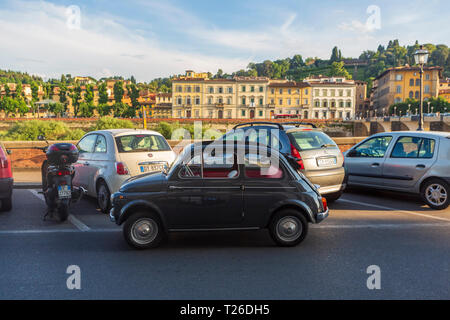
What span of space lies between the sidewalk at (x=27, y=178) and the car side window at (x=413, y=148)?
9200 millimetres

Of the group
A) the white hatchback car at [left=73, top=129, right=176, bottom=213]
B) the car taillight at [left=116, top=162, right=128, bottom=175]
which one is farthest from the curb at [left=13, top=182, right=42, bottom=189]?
the car taillight at [left=116, top=162, right=128, bottom=175]

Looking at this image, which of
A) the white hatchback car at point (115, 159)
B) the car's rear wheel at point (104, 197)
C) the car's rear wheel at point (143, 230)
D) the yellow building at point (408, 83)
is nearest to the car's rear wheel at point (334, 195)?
the white hatchback car at point (115, 159)

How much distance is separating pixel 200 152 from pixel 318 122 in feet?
247

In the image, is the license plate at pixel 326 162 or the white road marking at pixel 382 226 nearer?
the white road marking at pixel 382 226

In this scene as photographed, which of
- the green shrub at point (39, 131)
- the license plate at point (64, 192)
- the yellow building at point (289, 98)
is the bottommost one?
the license plate at point (64, 192)

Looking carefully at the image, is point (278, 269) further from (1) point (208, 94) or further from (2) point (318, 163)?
→ (1) point (208, 94)

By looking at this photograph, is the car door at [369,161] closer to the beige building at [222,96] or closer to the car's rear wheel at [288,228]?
the car's rear wheel at [288,228]

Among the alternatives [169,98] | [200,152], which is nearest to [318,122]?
[169,98]

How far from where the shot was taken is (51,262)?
4.49m

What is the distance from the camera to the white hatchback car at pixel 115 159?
7283 millimetres

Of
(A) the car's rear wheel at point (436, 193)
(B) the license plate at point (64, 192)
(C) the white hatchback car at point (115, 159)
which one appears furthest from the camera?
(A) the car's rear wheel at point (436, 193)

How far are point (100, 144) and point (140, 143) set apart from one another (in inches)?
34.1

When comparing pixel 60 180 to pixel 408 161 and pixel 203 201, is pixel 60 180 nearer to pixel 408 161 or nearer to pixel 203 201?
pixel 203 201

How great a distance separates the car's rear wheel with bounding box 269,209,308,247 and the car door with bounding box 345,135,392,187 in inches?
161
